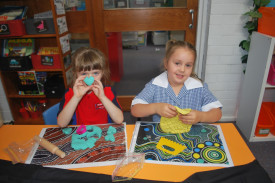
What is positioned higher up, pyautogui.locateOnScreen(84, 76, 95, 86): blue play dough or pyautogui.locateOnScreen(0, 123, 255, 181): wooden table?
pyautogui.locateOnScreen(84, 76, 95, 86): blue play dough

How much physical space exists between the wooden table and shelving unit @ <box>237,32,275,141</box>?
110 cm

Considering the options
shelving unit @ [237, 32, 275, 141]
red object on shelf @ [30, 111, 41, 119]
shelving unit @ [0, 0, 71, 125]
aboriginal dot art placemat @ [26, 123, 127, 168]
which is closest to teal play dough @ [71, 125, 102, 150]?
aboriginal dot art placemat @ [26, 123, 127, 168]

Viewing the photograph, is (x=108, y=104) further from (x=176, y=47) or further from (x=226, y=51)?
(x=226, y=51)

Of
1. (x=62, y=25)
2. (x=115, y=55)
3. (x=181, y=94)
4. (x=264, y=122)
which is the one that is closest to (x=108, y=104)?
(x=181, y=94)

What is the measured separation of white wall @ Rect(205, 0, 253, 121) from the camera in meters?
2.08

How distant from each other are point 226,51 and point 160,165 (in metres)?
1.80

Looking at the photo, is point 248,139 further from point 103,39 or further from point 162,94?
point 103,39

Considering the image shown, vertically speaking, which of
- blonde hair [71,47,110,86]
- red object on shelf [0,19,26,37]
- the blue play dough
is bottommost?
the blue play dough

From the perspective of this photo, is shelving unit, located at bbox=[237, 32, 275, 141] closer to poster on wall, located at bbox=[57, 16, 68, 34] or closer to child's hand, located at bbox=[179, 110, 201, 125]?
child's hand, located at bbox=[179, 110, 201, 125]

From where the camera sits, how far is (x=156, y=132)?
106cm

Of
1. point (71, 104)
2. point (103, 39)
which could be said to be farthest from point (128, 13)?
point (71, 104)

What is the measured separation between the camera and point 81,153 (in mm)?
934

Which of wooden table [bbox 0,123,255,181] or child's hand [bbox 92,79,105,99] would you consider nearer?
wooden table [bbox 0,123,255,181]

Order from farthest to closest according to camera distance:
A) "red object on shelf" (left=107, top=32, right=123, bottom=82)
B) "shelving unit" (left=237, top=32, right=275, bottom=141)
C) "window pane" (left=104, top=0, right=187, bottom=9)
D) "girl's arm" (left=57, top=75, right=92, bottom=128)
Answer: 1. "red object on shelf" (left=107, top=32, right=123, bottom=82)
2. "window pane" (left=104, top=0, right=187, bottom=9)
3. "shelving unit" (left=237, top=32, right=275, bottom=141)
4. "girl's arm" (left=57, top=75, right=92, bottom=128)
